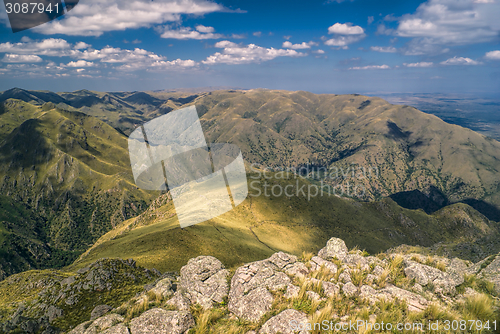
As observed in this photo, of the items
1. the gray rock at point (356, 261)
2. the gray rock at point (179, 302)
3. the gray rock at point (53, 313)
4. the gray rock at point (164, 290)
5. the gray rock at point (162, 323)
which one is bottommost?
the gray rock at point (53, 313)

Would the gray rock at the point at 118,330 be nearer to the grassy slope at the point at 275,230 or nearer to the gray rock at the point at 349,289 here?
the gray rock at the point at 349,289

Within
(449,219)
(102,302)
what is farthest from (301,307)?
(449,219)

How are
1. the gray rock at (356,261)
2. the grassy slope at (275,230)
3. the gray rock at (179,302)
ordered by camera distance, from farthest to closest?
the grassy slope at (275,230), the gray rock at (356,261), the gray rock at (179,302)

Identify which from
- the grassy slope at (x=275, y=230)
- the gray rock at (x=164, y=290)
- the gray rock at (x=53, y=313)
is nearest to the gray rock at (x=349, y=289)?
the gray rock at (x=164, y=290)

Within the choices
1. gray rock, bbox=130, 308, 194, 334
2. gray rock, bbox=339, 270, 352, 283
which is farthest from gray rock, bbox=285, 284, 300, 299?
gray rock, bbox=130, 308, 194, 334

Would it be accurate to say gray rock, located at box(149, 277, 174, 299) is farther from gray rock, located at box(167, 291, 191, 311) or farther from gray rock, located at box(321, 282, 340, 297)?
gray rock, located at box(321, 282, 340, 297)

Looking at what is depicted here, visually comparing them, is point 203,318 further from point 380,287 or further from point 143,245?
point 143,245

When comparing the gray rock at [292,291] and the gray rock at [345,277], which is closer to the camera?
the gray rock at [292,291]
